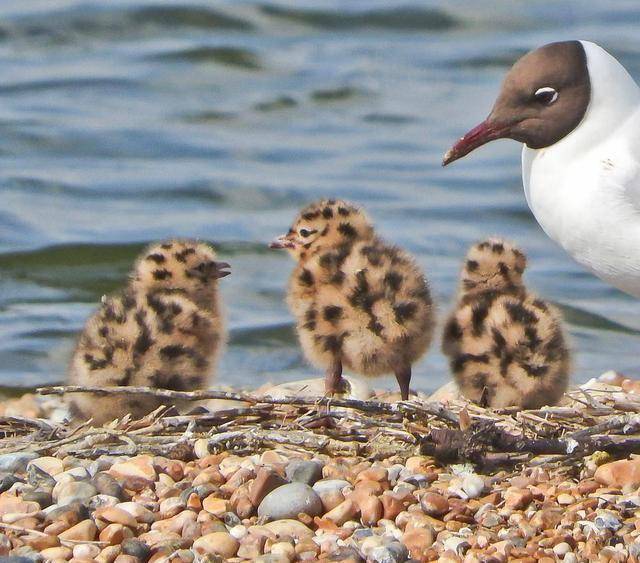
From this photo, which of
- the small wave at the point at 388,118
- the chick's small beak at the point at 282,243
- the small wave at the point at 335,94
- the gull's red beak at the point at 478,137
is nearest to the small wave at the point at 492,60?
the small wave at the point at 335,94

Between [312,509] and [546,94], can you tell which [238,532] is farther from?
[546,94]

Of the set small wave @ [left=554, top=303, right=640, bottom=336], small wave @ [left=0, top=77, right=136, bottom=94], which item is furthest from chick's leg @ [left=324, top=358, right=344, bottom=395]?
small wave @ [left=0, top=77, right=136, bottom=94]

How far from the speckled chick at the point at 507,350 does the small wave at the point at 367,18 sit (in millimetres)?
13532

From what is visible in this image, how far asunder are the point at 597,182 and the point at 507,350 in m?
0.87

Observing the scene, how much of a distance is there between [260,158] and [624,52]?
522 centimetres

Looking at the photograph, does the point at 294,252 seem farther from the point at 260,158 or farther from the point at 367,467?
the point at 260,158

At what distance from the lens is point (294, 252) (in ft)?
27.7

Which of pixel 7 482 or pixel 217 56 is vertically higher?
pixel 217 56

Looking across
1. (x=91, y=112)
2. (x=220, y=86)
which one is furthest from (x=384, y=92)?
(x=91, y=112)

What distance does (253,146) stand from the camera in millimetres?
17156

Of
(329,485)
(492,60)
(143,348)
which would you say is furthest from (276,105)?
(329,485)

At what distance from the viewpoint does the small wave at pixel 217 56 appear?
19891 mm

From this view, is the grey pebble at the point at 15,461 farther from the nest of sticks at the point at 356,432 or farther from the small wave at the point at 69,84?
the small wave at the point at 69,84

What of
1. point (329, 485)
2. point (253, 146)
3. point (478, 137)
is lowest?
point (329, 485)
